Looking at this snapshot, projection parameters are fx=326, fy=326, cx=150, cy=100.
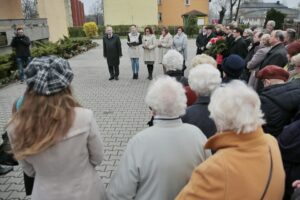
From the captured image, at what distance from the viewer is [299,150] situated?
252cm

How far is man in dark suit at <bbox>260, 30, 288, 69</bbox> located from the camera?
5.54m

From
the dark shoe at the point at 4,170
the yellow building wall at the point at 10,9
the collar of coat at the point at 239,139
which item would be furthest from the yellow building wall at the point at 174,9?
the collar of coat at the point at 239,139

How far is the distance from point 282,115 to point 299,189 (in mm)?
1386

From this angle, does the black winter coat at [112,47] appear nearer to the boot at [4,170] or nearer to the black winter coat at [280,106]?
the boot at [4,170]

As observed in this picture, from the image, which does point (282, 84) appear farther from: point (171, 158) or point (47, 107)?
point (47, 107)

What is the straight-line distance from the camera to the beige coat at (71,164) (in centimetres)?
213

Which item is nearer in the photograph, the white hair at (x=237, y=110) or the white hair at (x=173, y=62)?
the white hair at (x=237, y=110)

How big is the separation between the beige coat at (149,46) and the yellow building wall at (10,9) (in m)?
12.0

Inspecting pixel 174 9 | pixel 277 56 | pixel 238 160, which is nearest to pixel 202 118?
pixel 238 160

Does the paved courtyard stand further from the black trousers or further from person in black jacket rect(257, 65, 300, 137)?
person in black jacket rect(257, 65, 300, 137)

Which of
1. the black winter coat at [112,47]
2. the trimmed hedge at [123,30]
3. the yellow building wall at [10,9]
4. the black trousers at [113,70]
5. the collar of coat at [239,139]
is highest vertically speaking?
the yellow building wall at [10,9]

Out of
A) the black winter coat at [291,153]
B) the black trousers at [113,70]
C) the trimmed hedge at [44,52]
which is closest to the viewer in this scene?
the black winter coat at [291,153]

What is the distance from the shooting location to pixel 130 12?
46.2 metres

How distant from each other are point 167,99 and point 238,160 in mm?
643
